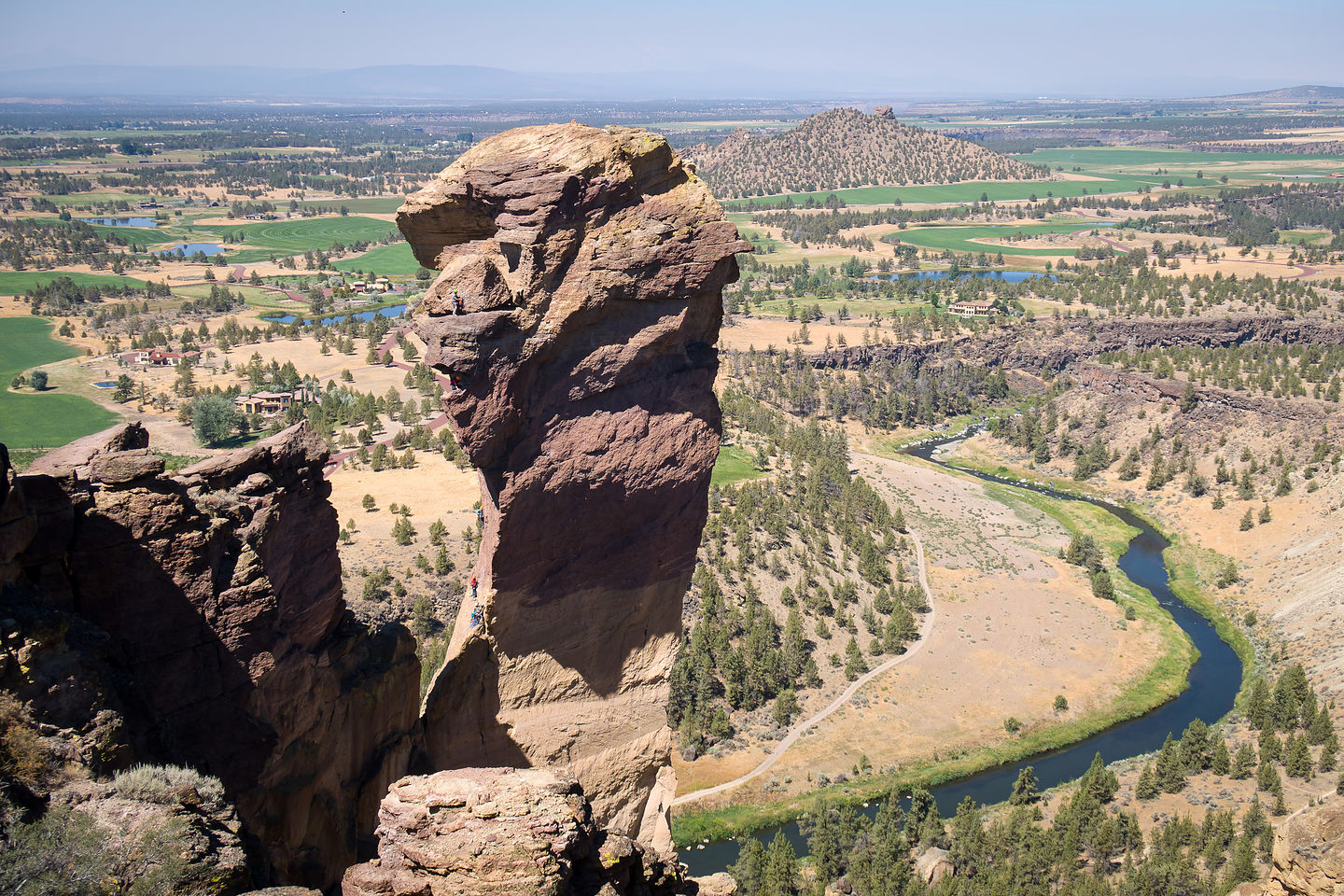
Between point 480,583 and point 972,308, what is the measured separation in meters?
152

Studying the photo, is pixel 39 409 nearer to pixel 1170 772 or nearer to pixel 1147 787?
pixel 1147 787

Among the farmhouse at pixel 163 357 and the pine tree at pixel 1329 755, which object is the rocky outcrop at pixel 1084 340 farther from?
the pine tree at pixel 1329 755

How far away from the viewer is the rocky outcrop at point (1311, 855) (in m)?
27.8

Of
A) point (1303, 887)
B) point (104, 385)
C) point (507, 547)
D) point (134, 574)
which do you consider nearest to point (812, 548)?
point (1303, 887)

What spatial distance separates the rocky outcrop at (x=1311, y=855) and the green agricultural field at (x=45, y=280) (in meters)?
186

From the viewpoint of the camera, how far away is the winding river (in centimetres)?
5075

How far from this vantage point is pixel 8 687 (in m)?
13.1

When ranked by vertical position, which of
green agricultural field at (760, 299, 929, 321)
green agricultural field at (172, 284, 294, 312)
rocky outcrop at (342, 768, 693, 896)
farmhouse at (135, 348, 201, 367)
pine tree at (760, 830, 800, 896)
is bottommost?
pine tree at (760, 830, 800, 896)

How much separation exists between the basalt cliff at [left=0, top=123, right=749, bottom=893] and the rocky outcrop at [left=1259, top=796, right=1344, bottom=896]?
61.4 ft

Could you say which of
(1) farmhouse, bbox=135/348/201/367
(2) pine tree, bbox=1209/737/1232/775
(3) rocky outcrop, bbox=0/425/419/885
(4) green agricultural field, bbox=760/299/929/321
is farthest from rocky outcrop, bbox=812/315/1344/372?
(3) rocky outcrop, bbox=0/425/419/885

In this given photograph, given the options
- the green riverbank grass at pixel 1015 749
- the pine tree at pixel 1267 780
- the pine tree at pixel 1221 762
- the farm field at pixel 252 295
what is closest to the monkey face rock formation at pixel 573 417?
the green riverbank grass at pixel 1015 749

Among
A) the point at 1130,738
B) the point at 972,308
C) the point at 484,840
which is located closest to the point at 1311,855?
the point at 484,840

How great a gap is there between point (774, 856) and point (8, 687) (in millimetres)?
36649

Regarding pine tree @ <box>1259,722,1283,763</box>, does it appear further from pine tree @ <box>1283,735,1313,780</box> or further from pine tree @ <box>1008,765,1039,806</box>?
pine tree @ <box>1008,765,1039,806</box>
